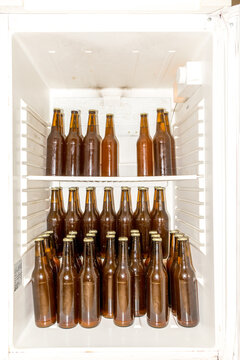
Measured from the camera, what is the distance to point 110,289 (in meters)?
1.05

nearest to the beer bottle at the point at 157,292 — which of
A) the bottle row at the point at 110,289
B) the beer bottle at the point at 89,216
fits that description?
the bottle row at the point at 110,289

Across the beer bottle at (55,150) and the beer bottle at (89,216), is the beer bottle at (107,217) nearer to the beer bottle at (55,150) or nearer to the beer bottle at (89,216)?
the beer bottle at (89,216)

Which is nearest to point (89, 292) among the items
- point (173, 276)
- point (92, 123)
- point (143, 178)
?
point (173, 276)

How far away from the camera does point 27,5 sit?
85 cm

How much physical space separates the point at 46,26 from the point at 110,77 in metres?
0.44

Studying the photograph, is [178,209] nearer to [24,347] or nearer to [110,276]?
[110,276]

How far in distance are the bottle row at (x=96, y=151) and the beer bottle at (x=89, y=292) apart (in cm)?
32

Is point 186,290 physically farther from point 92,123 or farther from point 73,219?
point 92,123

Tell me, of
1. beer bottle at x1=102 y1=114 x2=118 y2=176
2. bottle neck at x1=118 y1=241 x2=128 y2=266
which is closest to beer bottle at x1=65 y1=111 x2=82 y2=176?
beer bottle at x1=102 y1=114 x2=118 y2=176

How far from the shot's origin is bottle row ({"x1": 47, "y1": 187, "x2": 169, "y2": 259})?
48.6 inches

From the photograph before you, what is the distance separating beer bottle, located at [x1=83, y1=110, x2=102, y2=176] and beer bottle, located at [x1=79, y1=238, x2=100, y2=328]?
0.96ft

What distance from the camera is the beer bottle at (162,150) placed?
1165 mm

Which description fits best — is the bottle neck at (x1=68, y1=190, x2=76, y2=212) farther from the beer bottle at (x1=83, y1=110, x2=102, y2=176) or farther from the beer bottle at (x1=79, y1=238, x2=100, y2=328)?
the beer bottle at (x1=79, y1=238, x2=100, y2=328)

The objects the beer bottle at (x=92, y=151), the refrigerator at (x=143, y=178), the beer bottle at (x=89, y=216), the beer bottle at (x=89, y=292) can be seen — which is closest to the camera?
the refrigerator at (x=143, y=178)
